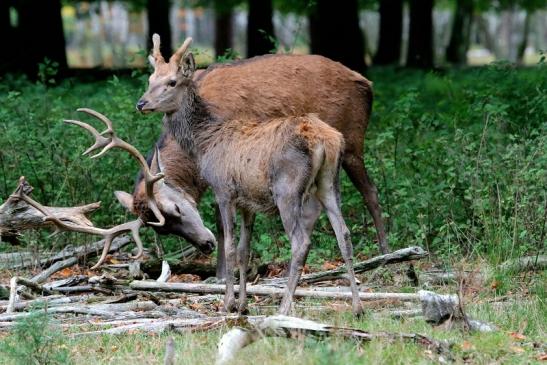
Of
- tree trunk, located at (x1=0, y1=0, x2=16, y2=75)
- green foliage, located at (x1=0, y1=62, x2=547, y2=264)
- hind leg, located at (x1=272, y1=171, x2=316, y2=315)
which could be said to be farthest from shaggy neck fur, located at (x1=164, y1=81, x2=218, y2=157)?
tree trunk, located at (x1=0, y1=0, x2=16, y2=75)

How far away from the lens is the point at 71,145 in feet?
39.1

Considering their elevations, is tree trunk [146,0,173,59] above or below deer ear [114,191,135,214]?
below

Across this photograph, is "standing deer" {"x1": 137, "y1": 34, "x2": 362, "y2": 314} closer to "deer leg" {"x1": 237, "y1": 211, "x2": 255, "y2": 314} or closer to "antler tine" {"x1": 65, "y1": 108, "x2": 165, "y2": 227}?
"deer leg" {"x1": 237, "y1": 211, "x2": 255, "y2": 314}

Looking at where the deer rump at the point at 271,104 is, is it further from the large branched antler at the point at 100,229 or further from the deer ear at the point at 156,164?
the large branched antler at the point at 100,229

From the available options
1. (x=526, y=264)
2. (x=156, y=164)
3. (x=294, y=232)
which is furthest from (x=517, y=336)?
(x=156, y=164)

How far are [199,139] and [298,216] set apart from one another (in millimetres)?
1341

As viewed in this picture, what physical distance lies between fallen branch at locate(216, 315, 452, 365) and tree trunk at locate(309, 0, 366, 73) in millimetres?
14933

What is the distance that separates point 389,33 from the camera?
92.4 feet

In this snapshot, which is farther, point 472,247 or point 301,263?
point 472,247

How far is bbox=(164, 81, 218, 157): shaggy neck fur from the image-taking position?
9234 mm

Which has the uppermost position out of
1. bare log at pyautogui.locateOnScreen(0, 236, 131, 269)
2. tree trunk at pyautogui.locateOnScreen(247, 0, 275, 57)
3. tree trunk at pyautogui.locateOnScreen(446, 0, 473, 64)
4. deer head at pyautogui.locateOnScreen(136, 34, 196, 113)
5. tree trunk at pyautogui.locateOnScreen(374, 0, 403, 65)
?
deer head at pyautogui.locateOnScreen(136, 34, 196, 113)

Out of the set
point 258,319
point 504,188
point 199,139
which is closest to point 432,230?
point 504,188

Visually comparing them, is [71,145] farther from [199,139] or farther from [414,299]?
[414,299]

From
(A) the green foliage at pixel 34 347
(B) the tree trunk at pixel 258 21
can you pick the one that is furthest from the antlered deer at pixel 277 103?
(B) the tree trunk at pixel 258 21
